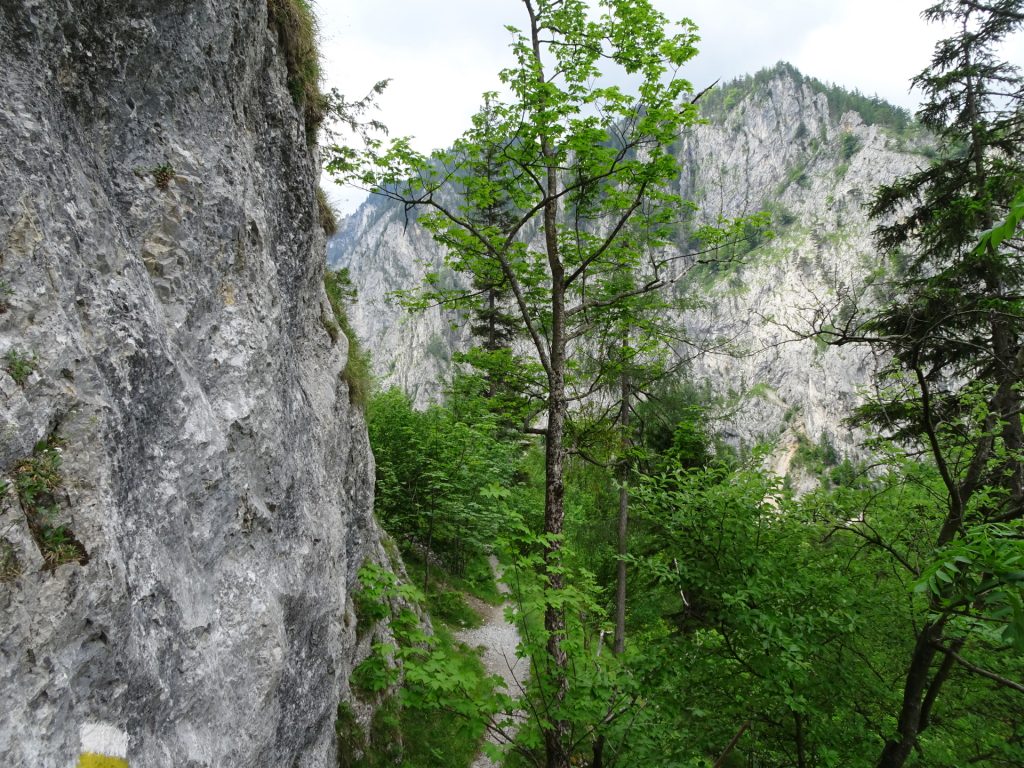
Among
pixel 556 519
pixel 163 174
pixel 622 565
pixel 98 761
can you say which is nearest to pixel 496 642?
pixel 622 565

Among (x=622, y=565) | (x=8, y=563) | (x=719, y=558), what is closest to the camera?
(x=8, y=563)

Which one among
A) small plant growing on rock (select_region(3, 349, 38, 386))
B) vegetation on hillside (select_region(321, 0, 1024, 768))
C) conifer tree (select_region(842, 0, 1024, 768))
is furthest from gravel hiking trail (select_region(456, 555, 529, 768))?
small plant growing on rock (select_region(3, 349, 38, 386))

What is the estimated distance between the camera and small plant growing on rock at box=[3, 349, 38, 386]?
261 centimetres

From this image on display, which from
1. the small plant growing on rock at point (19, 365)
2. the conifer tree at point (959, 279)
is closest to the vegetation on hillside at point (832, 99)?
the conifer tree at point (959, 279)

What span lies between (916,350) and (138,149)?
6.27 meters

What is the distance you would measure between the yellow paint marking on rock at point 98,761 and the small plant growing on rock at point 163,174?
404 cm

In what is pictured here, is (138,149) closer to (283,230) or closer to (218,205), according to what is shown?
(218,205)

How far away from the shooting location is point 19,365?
2.65 m

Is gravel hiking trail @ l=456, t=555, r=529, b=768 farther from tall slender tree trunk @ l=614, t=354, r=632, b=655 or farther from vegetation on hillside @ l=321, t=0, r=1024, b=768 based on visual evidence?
vegetation on hillside @ l=321, t=0, r=1024, b=768

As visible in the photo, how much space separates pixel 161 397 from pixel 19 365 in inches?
44.6

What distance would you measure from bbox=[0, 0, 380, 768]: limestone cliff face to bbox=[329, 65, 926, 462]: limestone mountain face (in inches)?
3163

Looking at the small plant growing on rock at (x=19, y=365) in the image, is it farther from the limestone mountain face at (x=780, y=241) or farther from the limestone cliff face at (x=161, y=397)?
the limestone mountain face at (x=780, y=241)

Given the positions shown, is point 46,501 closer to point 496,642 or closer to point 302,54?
point 302,54

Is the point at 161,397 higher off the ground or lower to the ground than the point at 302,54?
lower
